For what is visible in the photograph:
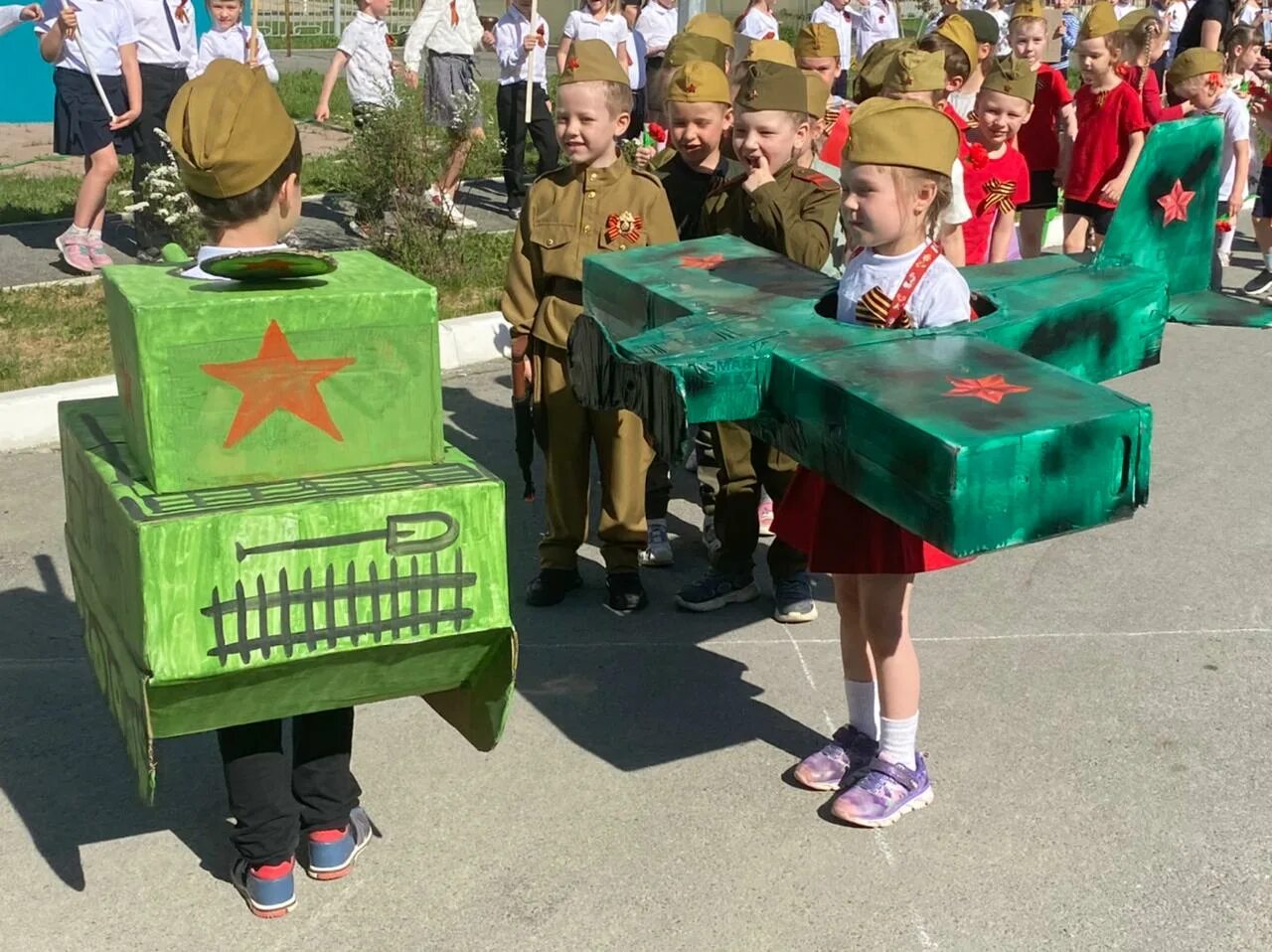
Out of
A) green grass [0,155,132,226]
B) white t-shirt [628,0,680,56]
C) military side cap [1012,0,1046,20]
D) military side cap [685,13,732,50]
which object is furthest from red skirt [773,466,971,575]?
white t-shirt [628,0,680,56]

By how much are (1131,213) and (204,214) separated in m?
2.31

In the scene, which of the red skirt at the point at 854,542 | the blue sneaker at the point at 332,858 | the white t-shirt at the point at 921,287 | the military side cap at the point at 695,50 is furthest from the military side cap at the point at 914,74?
the blue sneaker at the point at 332,858

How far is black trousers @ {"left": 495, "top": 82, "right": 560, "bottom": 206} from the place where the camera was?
10.1 meters

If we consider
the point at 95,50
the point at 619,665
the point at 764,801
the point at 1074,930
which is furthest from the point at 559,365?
Answer: the point at 95,50

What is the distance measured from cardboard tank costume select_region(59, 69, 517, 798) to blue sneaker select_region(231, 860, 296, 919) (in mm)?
403

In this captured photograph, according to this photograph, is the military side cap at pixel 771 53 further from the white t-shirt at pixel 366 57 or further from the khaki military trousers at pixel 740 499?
the white t-shirt at pixel 366 57

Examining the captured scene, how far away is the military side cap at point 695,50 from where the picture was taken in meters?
5.58

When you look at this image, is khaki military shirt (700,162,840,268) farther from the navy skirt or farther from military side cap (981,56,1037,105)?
the navy skirt

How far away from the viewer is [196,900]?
3.18 meters

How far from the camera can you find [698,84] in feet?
15.8

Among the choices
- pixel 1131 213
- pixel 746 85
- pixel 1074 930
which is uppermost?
pixel 746 85

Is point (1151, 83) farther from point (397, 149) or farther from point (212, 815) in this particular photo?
point (212, 815)

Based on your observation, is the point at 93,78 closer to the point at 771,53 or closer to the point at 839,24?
the point at 771,53

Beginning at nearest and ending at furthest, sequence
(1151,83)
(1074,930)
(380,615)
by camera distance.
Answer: (380,615) < (1074,930) < (1151,83)
